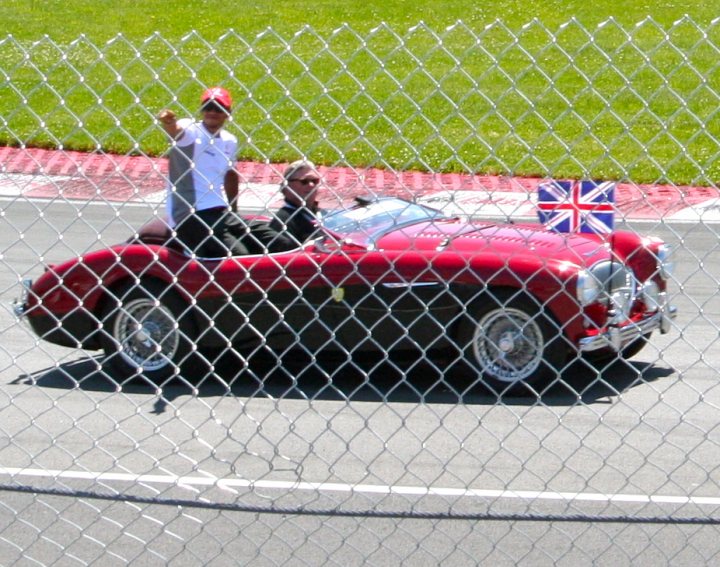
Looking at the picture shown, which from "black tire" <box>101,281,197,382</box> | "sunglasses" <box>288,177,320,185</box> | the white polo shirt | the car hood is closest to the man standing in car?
the white polo shirt

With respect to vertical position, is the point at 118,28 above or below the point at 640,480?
above

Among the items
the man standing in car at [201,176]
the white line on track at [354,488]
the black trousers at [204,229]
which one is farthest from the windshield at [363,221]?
the white line on track at [354,488]

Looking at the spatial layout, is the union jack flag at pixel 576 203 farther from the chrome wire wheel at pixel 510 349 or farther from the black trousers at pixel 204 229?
the chrome wire wheel at pixel 510 349

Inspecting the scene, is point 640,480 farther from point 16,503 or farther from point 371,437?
point 16,503

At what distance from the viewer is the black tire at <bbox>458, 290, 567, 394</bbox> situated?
Answer: 679 centimetres

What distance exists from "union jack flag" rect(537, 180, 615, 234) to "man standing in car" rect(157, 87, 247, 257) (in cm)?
95

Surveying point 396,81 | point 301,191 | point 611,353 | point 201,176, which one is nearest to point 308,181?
point 301,191

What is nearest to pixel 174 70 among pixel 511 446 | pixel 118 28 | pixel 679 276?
pixel 118 28

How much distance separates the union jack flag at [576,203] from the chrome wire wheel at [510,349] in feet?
7.99

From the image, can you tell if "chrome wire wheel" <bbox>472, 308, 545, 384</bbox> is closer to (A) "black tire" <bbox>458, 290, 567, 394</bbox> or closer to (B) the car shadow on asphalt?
(A) "black tire" <bbox>458, 290, 567, 394</bbox>

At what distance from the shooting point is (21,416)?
23.9ft

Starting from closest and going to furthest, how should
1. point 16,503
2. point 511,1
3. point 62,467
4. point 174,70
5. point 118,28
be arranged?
point 16,503 → point 62,467 → point 174,70 → point 118,28 → point 511,1

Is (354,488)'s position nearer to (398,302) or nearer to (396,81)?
(398,302)

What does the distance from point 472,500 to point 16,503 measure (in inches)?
80.7
